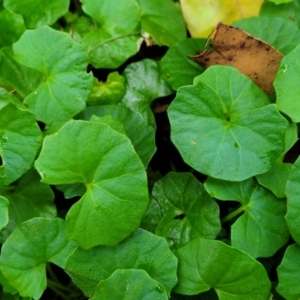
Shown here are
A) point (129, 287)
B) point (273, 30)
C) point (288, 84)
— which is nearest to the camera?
point (129, 287)

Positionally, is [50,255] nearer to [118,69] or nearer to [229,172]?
[229,172]

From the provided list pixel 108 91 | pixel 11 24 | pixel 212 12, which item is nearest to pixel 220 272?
pixel 108 91

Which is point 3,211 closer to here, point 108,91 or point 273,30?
point 108,91

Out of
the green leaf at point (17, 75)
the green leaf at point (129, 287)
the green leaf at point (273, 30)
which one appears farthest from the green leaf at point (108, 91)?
the green leaf at point (129, 287)

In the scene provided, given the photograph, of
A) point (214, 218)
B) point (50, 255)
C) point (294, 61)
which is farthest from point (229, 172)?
point (50, 255)

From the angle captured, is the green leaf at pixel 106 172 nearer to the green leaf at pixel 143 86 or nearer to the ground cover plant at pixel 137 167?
the ground cover plant at pixel 137 167

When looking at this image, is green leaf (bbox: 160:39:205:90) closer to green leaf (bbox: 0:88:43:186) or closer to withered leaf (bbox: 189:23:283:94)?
withered leaf (bbox: 189:23:283:94)

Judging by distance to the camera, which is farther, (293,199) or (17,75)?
(17,75)
